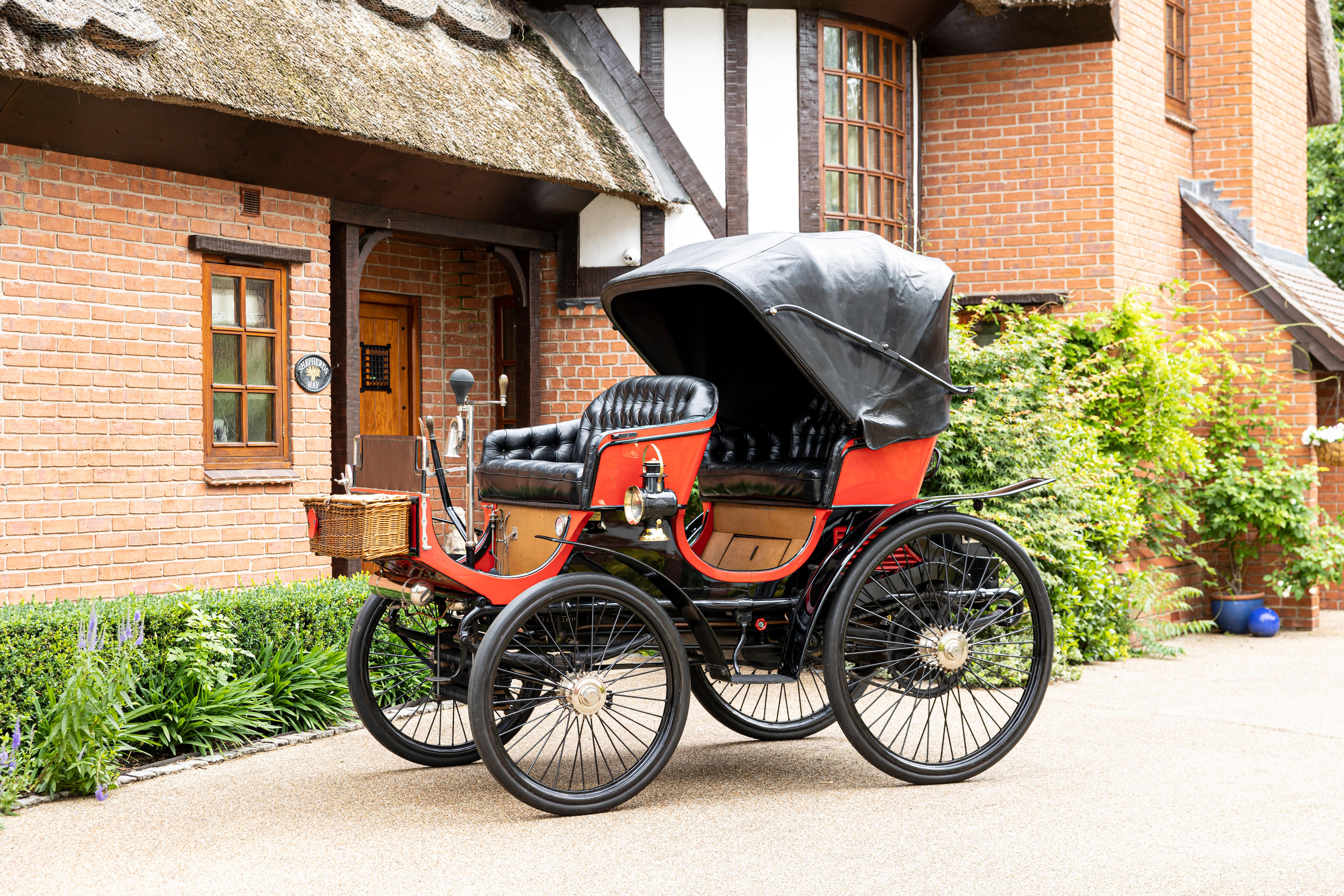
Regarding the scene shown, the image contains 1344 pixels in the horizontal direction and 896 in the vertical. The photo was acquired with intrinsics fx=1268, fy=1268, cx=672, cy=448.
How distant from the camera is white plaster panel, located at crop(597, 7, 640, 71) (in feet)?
32.6

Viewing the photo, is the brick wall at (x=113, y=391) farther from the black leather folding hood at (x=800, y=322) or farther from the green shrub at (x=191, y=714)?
the black leather folding hood at (x=800, y=322)

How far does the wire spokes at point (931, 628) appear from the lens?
5.22 m

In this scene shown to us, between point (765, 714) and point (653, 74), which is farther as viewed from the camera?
point (653, 74)

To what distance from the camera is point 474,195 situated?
9.27 metres

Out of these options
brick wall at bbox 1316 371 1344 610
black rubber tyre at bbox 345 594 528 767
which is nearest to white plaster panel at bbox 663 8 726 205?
black rubber tyre at bbox 345 594 528 767

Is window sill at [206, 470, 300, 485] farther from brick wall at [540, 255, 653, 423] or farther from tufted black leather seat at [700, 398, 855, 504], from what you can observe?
tufted black leather seat at [700, 398, 855, 504]

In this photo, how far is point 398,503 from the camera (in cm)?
449

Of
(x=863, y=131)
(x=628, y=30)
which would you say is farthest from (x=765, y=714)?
(x=628, y=30)

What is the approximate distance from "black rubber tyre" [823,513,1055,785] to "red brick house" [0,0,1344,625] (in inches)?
77.7

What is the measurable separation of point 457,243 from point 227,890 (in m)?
6.74

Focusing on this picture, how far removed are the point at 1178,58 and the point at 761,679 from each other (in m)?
9.97

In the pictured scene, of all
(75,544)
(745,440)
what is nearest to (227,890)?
(745,440)

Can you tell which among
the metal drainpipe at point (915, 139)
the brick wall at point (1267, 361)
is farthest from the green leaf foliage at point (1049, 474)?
the brick wall at point (1267, 361)

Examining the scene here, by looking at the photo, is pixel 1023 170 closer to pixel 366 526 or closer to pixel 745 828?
pixel 745 828
